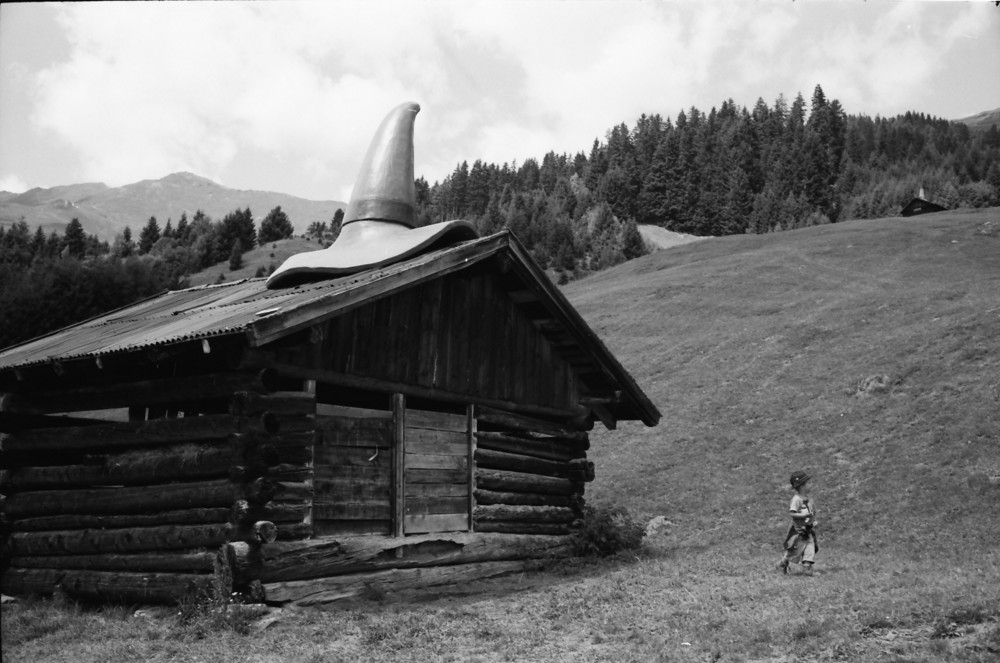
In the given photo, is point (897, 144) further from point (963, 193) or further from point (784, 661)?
point (784, 661)

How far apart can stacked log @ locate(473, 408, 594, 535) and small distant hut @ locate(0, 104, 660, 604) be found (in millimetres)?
53

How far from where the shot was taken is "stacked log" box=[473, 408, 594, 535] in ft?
50.6

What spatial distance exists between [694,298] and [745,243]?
2557 centimetres

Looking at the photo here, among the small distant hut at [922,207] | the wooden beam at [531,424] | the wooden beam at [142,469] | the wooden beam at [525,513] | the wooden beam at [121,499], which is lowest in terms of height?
the wooden beam at [525,513]

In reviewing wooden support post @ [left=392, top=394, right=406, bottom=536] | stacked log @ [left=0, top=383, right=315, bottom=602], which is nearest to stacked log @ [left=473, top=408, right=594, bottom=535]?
wooden support post @ [left=392, top=394, right=406, bottom=536]

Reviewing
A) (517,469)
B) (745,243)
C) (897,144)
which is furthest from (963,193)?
(517,469)

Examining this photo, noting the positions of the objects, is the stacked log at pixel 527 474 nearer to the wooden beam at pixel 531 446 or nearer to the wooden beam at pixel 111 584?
the wooden beam at pixel 531 446

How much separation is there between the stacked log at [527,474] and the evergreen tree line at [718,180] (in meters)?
90.6

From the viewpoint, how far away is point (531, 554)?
53.4 feet

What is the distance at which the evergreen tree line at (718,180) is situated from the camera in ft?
424


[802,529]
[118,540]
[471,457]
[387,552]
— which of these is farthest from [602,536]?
[118,540]

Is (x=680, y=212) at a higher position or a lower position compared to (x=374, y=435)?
higher

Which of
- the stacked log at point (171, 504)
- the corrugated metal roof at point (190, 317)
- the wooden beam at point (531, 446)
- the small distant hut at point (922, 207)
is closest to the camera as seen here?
the corrugated metal roof at point (190, 317)

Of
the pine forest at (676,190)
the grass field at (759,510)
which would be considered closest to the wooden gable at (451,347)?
the grass field at (759,510)
